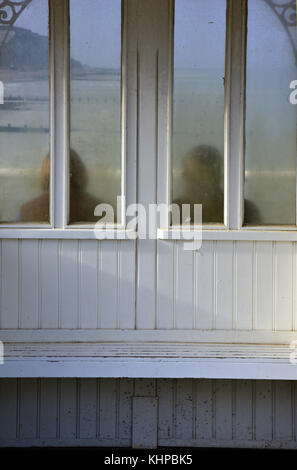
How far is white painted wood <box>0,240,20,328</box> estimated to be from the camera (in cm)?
Result: 418

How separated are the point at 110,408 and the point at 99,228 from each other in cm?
108

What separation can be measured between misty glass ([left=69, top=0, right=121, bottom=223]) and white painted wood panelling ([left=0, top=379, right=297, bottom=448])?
41.1 inches

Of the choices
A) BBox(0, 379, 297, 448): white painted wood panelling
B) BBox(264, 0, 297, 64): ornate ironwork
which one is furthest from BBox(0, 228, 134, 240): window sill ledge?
BBox(264, 0, 297, 64): ornate ironwork

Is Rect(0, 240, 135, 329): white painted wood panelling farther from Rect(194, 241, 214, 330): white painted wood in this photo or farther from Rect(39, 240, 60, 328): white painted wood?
Rect(194, 241, 214, 330): white painted wood

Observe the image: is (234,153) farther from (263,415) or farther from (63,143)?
(263,415)

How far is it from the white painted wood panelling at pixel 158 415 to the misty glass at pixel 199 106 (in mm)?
1055

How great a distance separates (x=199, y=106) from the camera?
4.21 metres

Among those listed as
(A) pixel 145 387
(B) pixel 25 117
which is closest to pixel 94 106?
(B) pixel 25 117

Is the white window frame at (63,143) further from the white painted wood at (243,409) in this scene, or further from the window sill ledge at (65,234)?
the white painted wood at (243,409)

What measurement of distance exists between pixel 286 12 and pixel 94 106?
125 cm

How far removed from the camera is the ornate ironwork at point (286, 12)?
4.16 metres

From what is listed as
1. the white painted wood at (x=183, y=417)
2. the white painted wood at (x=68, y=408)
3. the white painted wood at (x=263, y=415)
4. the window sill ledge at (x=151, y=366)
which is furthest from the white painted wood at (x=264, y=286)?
the white painted wood at (x=68, y=408)

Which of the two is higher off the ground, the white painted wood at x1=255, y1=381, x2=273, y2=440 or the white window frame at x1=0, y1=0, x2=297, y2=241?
the white window frame at x1=0, y1=0, x2=297, y2=241

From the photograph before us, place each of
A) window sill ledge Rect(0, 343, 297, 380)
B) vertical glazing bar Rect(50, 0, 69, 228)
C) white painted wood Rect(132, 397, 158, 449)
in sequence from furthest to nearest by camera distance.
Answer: white painted wood Rect(132, 397, 158, 449), vertical glazing bar Rect(50, 0, 69, 228), window sill ledge Rect(0, 343, 297, 380)
